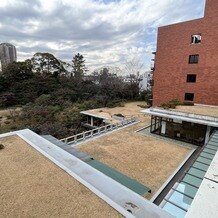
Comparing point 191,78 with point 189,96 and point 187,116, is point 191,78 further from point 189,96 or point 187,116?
point 187,116

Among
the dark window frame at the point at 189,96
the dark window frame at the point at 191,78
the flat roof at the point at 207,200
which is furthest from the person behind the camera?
the dark window frame at the point at 189,96

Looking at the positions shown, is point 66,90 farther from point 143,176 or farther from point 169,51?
point 143,176

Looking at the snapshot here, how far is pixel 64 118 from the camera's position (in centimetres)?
2419

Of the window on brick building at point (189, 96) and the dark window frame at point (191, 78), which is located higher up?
the dark window frame at point (191, 78)

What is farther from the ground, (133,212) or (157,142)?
(133,212)

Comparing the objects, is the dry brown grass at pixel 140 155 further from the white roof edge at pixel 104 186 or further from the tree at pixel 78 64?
the tree at pixel 78 64

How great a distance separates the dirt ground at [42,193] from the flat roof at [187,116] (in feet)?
34.8

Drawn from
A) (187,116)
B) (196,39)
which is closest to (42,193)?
(187,116)

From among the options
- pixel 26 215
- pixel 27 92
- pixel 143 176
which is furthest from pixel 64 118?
pixel 26 215

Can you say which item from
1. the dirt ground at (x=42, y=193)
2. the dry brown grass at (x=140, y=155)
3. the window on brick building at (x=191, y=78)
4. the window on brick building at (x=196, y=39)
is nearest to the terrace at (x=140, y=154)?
the dry brown grass at (x=140, y=155)

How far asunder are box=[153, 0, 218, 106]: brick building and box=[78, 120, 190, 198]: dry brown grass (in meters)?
9.15

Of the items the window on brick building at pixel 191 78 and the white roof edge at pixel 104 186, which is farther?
the window on brick building at pixel 191 78

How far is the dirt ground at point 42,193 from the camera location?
423 centimetres

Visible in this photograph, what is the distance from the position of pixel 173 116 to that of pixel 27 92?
28.5 metres
